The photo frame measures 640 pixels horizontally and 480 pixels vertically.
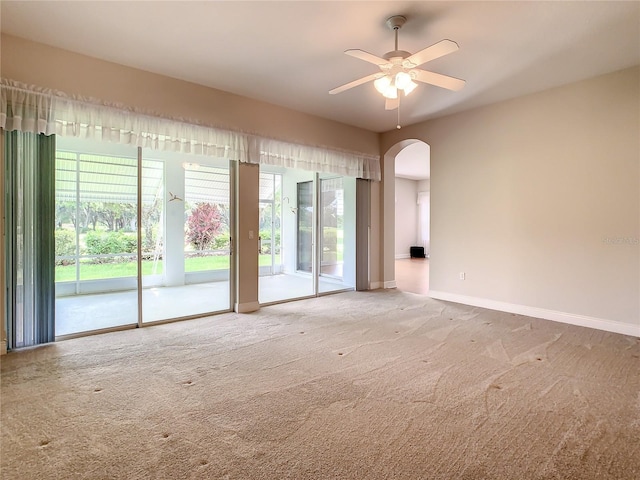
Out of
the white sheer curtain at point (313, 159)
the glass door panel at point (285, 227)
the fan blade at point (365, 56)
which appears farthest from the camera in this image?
the glass door panel at point (285, 227)

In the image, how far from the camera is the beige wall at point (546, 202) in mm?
3934

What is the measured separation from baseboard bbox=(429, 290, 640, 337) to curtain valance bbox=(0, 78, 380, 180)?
9.76 feet

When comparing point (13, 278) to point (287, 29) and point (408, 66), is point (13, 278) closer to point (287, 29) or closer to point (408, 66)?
point (287, 29)

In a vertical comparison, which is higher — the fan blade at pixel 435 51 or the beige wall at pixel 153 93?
the beige wall at pixel 153 93

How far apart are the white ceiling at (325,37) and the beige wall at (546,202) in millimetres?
480

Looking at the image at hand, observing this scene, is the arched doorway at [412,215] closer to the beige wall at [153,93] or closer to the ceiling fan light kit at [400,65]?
the beige wall at [153,93]

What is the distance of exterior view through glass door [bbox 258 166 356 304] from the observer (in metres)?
6.20

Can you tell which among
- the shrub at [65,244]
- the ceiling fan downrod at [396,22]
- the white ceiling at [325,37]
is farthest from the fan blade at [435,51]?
the shrub at [65,244]

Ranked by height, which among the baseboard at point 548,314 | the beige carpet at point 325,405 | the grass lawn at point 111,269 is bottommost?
the beige carpet at point 325,405

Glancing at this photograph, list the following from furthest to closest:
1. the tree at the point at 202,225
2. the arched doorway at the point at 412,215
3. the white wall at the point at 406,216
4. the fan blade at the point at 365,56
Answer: the white wall at the point at 406,216 < the arched doorway at the point at 412,215 < the tree at the point at 202,225 < the fan blade at the point at 365,56

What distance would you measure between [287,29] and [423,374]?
10.5ft

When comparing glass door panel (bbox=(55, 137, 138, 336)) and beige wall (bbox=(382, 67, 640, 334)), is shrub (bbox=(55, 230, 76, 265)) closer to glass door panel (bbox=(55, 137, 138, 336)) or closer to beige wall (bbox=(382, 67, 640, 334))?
glass door panel (bbox=(55, 137, 138, 336))

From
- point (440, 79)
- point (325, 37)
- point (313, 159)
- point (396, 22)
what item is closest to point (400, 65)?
point (396, 22)

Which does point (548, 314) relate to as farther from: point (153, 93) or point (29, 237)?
point (29, 237)
